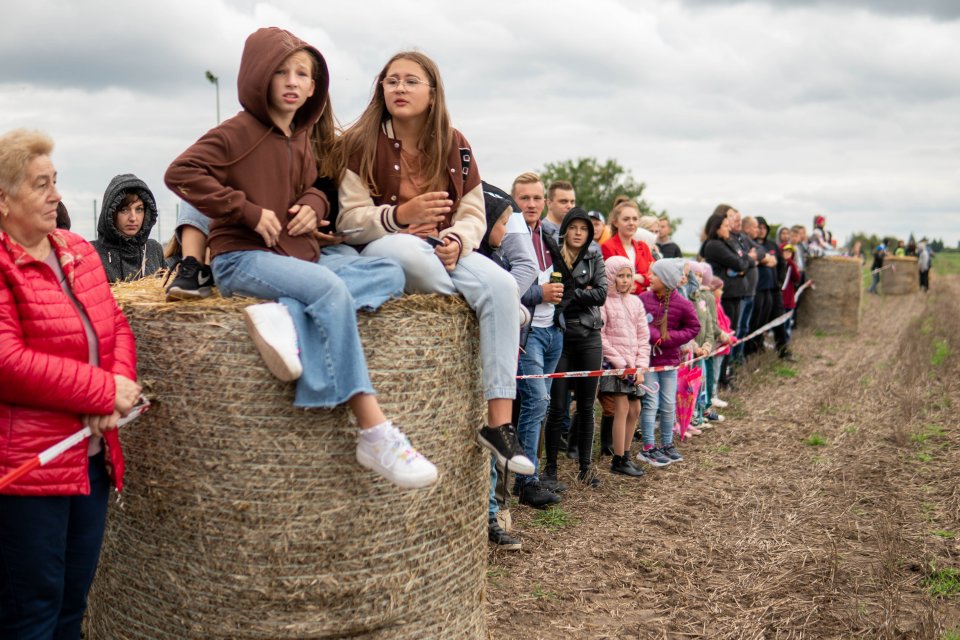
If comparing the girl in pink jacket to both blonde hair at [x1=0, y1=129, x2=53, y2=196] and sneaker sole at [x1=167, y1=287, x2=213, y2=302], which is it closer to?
sneaker sole at [x1=167, y1=287, x2=213, y2=302]

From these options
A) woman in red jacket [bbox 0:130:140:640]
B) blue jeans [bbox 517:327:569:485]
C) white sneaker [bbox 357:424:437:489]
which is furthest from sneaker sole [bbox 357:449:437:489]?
blue jeans [bbox 517:327:569:485]

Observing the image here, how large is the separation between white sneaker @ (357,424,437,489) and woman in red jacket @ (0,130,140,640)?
80 centimetres

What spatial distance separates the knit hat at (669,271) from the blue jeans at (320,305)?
4507 mm

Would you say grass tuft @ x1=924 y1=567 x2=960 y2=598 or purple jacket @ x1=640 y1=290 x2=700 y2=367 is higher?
purple jacket @ x1=640 y1=290 x2=700 y2=367

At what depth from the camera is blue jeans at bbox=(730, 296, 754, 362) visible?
1183cm

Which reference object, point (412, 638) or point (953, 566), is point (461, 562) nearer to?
point (412, 638)

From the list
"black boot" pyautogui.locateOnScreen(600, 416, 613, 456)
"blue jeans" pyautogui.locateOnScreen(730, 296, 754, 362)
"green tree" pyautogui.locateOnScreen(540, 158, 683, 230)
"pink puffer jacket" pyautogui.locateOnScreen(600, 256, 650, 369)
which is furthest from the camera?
"green tree" pyautogui.locateOnScreen(540, 158, 683, 230)

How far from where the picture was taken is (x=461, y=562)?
3500mm

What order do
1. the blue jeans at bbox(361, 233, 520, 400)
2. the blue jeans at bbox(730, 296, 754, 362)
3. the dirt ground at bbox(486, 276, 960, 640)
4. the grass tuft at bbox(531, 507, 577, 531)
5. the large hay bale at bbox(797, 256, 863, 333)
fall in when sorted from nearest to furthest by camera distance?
the blue jeans at bbox(361, 233, 520, 400), the dirt ground at bbox(486, 276, 960, 640), the grass tuft at bbox(531, 507, 577, 531), the blue jeans at bbox(730, 296, 754, 362), the large hay bale at bbox(797, 256, 863, 333)

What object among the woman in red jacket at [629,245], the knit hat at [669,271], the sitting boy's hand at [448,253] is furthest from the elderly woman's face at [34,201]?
the knit hat at [669,271]

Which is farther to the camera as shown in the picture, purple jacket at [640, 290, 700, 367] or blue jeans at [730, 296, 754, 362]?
blue jeans at [730, 296, 754, 362]

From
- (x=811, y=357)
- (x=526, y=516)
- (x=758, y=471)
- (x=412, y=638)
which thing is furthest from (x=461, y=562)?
(x=811, y=357)

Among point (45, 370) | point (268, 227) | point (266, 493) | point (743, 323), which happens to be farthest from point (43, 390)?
point (743, 323)

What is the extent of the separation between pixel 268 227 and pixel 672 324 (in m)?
5.04
